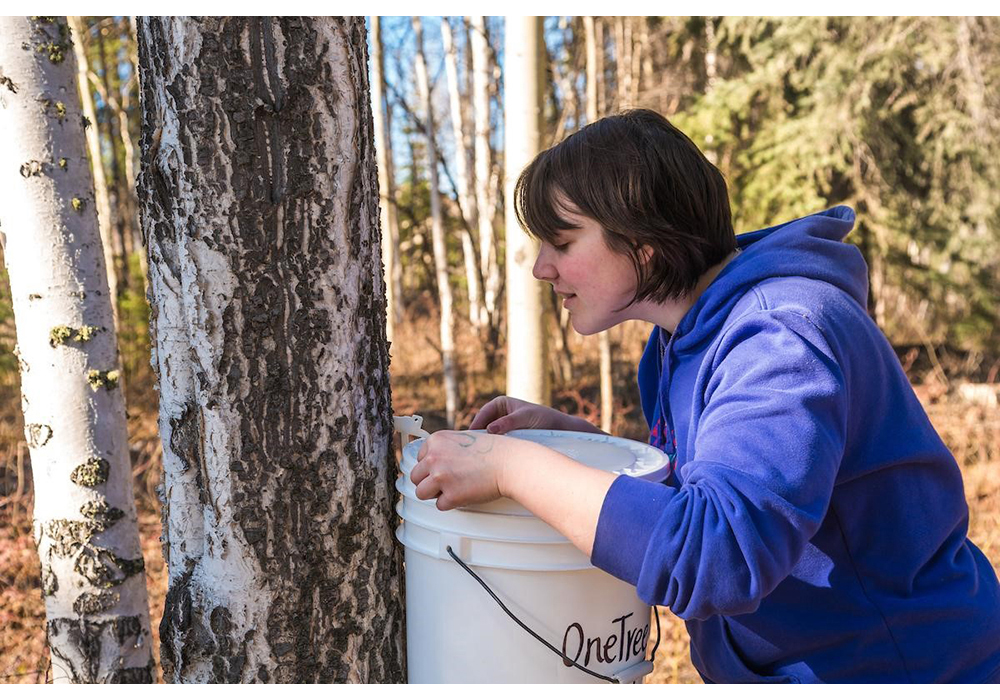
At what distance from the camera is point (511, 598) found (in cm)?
139

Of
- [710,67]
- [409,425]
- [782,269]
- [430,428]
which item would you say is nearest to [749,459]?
[782,269]

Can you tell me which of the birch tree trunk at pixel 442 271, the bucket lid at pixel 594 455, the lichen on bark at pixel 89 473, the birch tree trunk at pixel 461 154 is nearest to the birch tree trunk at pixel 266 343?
the bucket lid at pixel 594 455

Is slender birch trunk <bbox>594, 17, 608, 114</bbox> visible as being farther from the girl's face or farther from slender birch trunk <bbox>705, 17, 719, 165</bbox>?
the girl's face

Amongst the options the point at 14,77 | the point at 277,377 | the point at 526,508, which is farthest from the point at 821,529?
the point at 14,77

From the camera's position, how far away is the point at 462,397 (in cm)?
775

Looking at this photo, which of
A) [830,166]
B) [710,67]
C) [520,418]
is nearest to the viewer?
[520,418]

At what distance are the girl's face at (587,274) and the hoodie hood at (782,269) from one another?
0.13 meters

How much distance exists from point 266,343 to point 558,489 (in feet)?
1.86

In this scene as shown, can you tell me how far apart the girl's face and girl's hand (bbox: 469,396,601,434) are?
0.32 m

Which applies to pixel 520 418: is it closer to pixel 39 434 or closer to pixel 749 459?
pixel 749 459

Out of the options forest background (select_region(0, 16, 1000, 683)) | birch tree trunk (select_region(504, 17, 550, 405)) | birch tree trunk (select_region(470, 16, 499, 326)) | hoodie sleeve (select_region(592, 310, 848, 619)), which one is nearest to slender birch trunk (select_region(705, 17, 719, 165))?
forest background (select_region(0, 16, 1000, 683))

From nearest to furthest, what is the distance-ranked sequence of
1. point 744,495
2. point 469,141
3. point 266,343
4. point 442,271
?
point 744,495
point 266,343
point 442,271
point 469,141

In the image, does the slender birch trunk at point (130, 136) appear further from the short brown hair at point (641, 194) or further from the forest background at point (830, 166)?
the short brown hair at point (641, 194)
